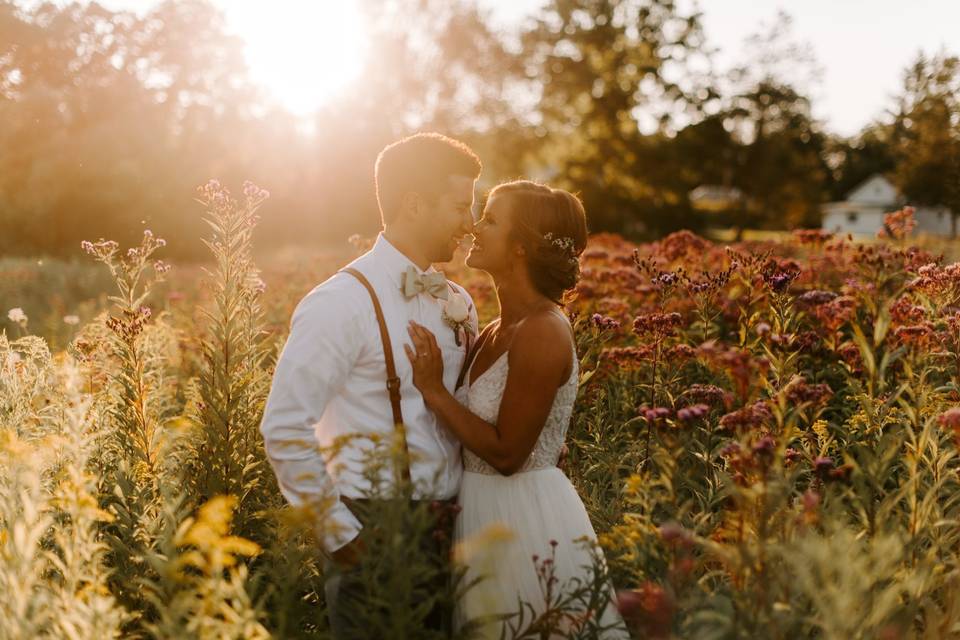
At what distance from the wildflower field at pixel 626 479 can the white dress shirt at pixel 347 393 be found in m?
0.27

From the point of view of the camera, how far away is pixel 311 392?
3.12m

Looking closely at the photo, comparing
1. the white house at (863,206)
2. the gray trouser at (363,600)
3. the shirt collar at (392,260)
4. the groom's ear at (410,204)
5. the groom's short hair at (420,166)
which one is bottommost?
the gray trouser at (363,600)

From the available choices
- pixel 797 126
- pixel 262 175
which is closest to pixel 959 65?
pixel 262 175

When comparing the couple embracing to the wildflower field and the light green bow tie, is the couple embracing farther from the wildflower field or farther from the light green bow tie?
the wildflower field

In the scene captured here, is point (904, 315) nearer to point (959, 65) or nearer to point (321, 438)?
point (321, 438)

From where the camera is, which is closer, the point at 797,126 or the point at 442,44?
the point at 442,44

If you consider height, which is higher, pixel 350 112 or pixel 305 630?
pixel 350 112

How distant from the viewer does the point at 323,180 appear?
123 feet

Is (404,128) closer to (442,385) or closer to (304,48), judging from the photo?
(304,48)

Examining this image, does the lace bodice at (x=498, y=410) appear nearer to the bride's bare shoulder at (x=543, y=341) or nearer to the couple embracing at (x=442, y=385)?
the couple embracing at (x=442, y=385)

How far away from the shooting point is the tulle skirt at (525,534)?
129 inches

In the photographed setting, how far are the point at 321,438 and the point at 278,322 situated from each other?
604 centimetres

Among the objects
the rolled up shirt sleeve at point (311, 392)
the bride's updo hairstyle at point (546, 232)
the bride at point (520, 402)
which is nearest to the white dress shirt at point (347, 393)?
the rolled up shirt sleeve at point (311, 392)

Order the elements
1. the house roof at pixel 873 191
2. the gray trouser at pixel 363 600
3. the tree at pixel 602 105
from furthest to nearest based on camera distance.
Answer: the house roof at pixel 873 191
the tree at pixel 602 105
the gray trouser at pixel 363 600
